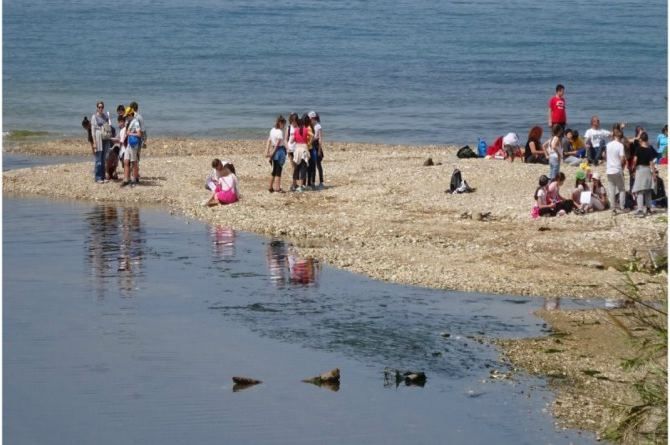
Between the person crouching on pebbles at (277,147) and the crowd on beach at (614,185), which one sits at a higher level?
the person crouching on pebbles at (277,147)

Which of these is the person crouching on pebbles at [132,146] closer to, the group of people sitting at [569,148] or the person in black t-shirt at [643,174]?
the group of people sitting at [569,148]

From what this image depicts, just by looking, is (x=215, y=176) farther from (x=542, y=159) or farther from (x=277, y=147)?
(x=542, y=159)

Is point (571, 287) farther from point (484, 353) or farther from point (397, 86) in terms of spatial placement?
point (397, 86)

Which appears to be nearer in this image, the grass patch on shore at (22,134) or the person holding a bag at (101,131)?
the person holding a bag at (101,131)

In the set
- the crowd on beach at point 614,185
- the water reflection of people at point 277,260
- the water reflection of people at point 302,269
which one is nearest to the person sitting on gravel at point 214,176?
the water reflection of people at point 277,260

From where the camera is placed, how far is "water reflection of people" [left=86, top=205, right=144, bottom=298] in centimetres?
1989

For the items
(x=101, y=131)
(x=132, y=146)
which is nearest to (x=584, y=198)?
(x=132, y=146)

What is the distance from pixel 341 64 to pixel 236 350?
50029mm

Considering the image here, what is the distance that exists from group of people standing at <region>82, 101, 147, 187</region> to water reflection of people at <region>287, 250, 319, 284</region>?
6.43 metres

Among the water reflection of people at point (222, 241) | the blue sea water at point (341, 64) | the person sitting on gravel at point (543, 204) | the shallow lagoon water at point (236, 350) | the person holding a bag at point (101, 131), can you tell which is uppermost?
the blue sea water at point (341, 64)

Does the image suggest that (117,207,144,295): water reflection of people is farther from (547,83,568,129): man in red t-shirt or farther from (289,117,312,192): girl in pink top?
(547,83,568,129): man in red t-shirt

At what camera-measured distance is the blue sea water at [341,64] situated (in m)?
45.8

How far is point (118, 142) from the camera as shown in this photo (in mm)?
Result: 27109

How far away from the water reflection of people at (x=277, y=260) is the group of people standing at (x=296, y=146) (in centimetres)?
311
